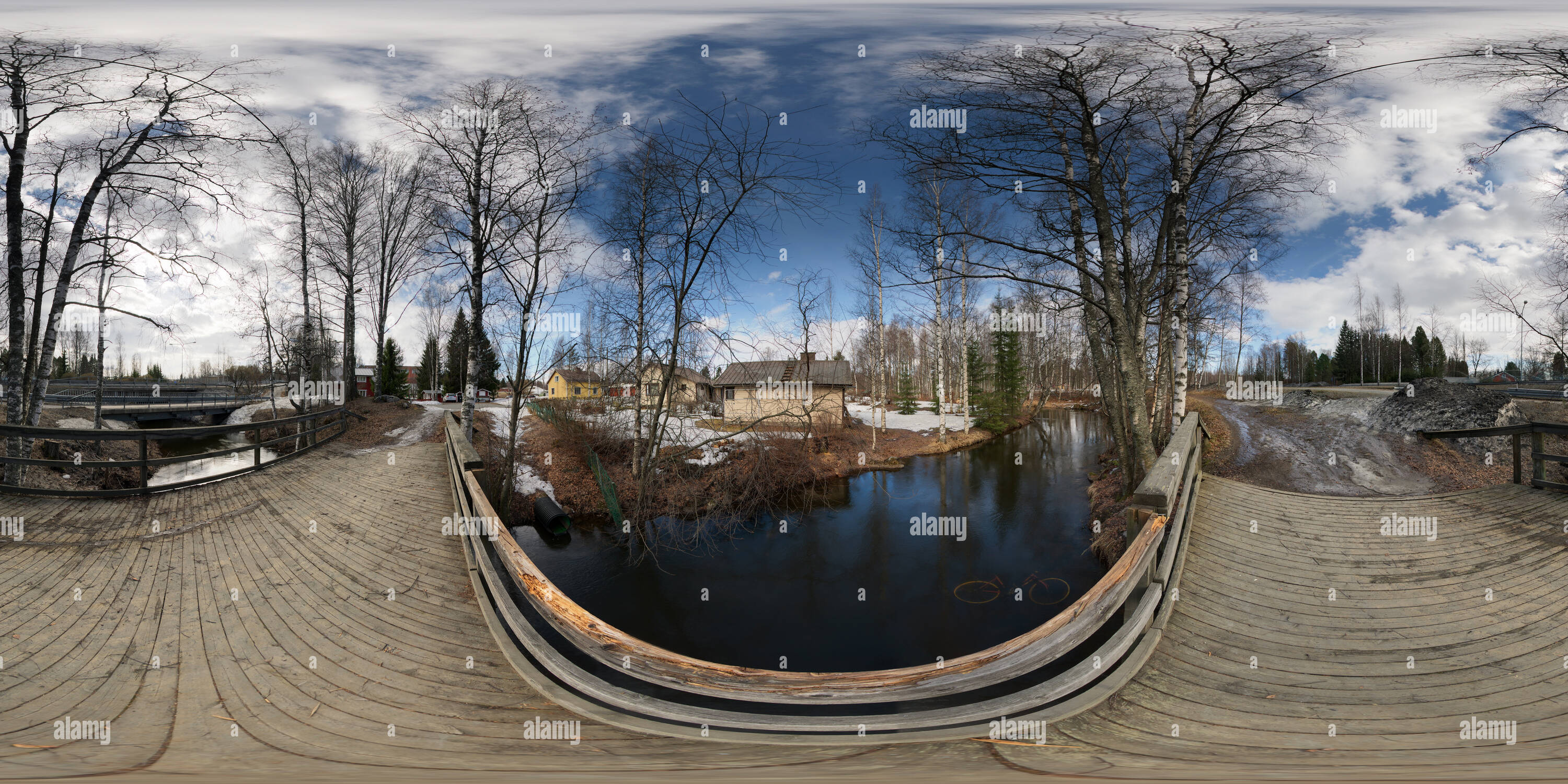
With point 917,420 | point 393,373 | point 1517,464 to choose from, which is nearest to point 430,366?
point 393,373

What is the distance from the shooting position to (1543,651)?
347 cm

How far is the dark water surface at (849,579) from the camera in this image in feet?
22.3

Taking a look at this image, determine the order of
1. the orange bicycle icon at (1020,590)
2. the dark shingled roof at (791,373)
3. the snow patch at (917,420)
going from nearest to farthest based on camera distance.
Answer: the orange bicycle icon at (1020,590) → the snow patch at (917,420) → the dark shingled roof at (791,373)

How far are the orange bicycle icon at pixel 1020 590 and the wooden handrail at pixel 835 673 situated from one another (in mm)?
4343

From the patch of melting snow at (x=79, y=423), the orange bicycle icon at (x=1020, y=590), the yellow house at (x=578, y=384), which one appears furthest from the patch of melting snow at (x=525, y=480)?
the patch of melting snow at (x=79, y=423)

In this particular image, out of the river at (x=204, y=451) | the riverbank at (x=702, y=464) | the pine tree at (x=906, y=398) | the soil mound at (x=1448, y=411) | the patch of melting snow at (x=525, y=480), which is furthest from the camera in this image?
the pine tree at (x=906, y=398)

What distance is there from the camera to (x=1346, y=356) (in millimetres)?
43188

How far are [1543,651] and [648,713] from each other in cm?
586

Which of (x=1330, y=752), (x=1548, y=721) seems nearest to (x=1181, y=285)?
(x=1548, y=721)

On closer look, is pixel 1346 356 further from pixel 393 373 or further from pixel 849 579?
pixel 393 373

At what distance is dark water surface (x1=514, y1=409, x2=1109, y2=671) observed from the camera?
680 centimetres

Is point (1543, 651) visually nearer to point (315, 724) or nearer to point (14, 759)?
point (315, 724)

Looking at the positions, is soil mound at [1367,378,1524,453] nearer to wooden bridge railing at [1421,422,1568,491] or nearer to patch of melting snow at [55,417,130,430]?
wooden bridge railing at [1421,422,1568,491]

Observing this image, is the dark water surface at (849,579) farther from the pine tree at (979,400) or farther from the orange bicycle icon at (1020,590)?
the pine tree at (979,400)
